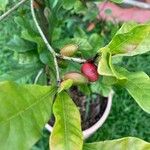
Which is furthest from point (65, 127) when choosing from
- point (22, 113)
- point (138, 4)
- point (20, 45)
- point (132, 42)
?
point (138, 4)

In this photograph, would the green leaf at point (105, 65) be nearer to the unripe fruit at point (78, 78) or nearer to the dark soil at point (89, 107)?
the unripe fruit at point (78, 78)

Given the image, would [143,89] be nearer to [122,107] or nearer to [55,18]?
[55,18]

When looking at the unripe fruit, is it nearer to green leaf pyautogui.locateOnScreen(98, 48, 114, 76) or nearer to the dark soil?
green leaf pyautogui.locateOnScreen(98, 48, 114, 76)

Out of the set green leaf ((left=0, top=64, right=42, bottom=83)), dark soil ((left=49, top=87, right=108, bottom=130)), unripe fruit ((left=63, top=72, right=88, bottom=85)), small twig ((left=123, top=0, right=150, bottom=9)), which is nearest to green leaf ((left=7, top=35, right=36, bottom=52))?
green leaf ((left=0, top=64, right=42, bottom=83))

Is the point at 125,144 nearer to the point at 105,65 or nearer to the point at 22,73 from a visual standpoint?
the point at 105,65

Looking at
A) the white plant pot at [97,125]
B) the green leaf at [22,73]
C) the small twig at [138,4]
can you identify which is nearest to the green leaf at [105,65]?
the green leaf at [22,73]
